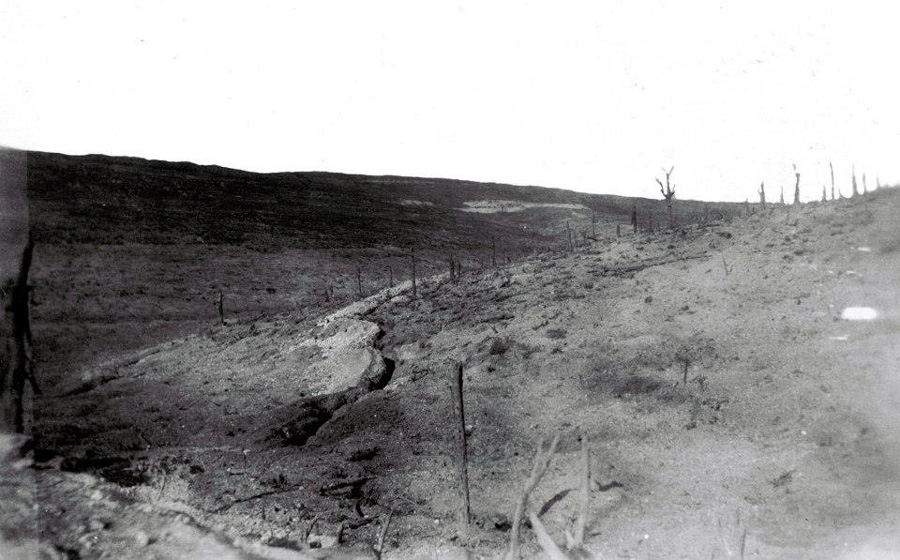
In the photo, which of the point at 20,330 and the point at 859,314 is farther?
the point at 859,314

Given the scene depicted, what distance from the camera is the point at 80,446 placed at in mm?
15570

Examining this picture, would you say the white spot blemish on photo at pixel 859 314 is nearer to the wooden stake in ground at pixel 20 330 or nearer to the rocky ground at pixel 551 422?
the rocky ground at pixel 551 422

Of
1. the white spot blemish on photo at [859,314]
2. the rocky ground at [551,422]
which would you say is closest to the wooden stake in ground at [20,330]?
the rocky ground at [551,422]

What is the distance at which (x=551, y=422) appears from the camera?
1487 cm

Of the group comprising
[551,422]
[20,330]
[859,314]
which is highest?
[859,314]

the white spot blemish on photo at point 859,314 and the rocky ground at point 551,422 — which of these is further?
the white spot blemish on photo at point 859,314

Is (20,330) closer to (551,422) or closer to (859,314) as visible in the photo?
(551,422)

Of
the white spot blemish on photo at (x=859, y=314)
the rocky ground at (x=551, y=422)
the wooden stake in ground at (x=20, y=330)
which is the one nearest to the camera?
the rocky ground at (x=551, y=422)

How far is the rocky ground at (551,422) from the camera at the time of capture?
32.7 feet

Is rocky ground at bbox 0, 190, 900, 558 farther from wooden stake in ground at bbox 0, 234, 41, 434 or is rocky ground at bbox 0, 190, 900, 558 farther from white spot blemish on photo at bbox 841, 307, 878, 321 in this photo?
wooden stake in ground at bbox 0, 234, 41, 434

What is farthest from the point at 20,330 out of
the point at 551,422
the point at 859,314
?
the point at 859,314

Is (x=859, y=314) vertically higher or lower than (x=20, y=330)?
higher

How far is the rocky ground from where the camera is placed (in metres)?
9.98

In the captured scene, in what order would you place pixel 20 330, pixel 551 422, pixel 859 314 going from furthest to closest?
pixel 859 314 → pixel 551 422 → pixel 20 330
